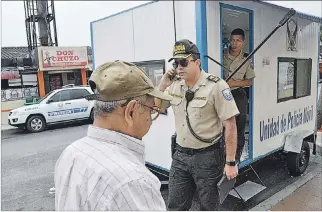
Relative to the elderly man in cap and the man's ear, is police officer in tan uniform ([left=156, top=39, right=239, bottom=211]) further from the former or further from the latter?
the man's ear

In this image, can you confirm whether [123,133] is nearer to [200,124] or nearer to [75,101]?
[200,124]

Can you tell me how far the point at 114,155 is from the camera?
3.75ft

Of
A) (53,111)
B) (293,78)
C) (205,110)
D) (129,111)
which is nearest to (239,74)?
(205,110)

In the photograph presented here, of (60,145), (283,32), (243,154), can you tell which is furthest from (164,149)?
(60,145)

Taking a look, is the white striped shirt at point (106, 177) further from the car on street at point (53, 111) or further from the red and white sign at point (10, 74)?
the red and white sign at point (10, 74)

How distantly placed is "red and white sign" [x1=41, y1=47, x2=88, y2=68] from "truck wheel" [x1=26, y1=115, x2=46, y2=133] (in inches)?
209

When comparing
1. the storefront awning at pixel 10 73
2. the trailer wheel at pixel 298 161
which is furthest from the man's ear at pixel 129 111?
the storefront awning at pixel 10 73

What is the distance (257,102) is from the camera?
4.01 m

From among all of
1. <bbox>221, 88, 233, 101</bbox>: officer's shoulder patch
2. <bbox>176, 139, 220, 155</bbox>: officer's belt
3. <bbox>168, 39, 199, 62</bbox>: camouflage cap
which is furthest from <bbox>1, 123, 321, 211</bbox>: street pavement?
<bbox>168, 39, 199, 62</bbox>: camouflage cap

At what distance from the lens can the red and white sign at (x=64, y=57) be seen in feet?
50.6

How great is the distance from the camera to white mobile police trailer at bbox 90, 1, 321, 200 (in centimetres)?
330

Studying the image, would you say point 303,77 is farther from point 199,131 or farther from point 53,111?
point 53,111

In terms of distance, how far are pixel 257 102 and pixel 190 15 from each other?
60.2 inches

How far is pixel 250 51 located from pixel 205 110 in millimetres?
1581
